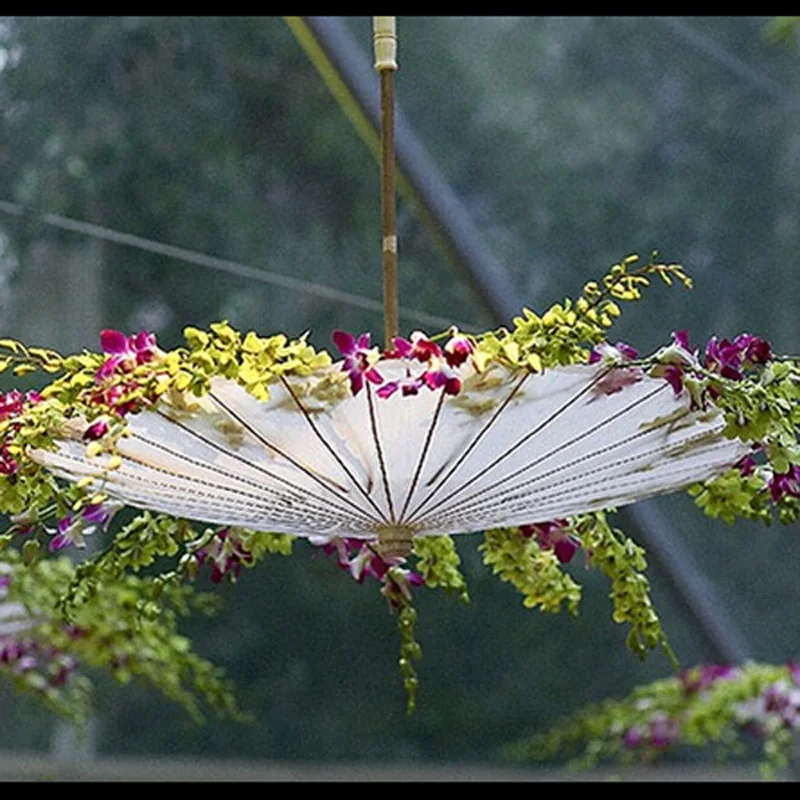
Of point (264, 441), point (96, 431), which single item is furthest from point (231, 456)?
point (96, 431)

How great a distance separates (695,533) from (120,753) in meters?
1.34

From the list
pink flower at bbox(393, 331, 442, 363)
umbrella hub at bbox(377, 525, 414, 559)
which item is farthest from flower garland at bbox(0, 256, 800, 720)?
umbrella hub at bbox(377, 525, 414, 559)

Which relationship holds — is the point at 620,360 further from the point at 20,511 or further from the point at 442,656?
the point at 442,656

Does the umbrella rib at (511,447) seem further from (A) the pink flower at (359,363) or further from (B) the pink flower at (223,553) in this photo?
(B) the pink flower at (223,553)

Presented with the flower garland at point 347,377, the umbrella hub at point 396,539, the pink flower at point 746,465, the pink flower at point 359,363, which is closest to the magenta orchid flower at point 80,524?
the flower garland at point 347,377

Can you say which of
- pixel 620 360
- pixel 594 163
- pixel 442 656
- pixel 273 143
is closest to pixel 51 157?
pixel 273 143

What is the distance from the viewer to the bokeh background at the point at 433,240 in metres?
3.39

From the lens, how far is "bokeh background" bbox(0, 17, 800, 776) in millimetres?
3387

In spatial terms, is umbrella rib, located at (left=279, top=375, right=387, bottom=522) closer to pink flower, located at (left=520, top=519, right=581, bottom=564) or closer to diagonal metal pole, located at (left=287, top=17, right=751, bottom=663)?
pink flower, located at (left=520, top=519, right=581, bottom=564)

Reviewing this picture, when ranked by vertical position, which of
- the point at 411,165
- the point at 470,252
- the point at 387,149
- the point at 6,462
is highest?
the point at 411,165

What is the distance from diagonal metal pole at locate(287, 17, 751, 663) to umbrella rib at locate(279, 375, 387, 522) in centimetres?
184

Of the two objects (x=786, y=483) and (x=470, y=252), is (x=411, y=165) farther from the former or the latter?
(x=786, y=483)

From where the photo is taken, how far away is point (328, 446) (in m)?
1.38

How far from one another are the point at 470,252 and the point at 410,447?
2.15 meters
